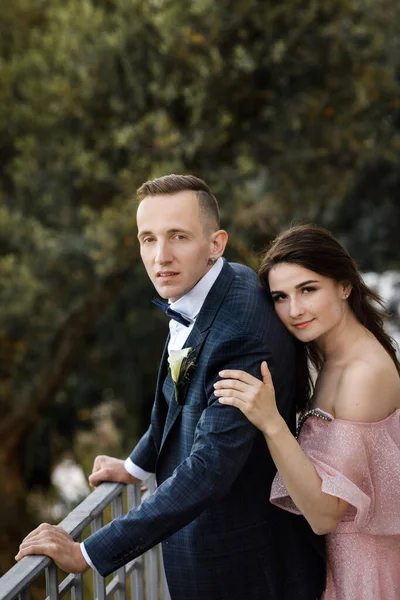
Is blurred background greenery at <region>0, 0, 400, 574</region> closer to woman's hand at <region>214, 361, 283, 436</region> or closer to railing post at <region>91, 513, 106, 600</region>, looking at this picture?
railing post at <region>91, 513, 106, 600</region>

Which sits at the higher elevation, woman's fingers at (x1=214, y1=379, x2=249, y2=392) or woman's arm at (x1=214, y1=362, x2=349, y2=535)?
woman's fingers at (x1=214, y1=379, x2=249, y2=392)

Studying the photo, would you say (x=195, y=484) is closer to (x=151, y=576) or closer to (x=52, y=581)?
(x=52, y=581)

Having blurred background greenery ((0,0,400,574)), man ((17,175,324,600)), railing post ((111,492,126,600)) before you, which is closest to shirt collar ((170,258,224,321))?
man ((17,175,324,600))

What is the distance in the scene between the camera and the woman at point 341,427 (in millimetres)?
1855

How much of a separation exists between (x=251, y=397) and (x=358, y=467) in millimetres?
354

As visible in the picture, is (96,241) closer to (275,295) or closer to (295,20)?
(295,20)

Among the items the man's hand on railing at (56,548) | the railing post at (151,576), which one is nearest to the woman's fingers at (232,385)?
the man's hand on railing at (56,548)

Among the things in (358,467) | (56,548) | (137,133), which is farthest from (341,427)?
(137,133)

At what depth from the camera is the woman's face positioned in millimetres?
1967

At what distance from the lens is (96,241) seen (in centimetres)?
595

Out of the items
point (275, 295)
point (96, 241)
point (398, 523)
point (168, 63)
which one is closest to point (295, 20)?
point (168, 63)

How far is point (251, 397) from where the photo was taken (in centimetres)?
176

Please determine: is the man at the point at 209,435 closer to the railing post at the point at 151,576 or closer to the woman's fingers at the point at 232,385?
the woman's fingers at the point at 232,385

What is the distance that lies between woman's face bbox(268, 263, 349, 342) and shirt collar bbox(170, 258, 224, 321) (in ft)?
0.49
